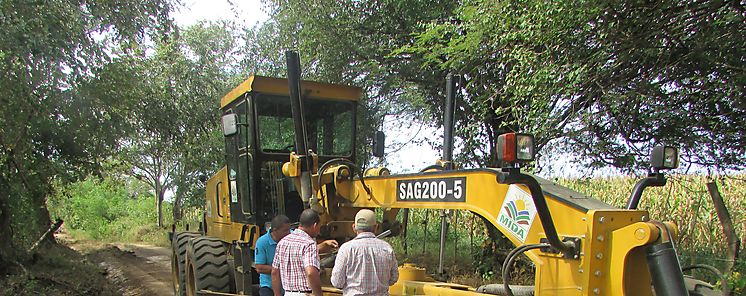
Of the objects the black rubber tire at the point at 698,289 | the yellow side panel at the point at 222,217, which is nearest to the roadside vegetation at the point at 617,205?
the black rubber tire at the point at 698,289

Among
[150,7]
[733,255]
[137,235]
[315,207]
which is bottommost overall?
[137,235]

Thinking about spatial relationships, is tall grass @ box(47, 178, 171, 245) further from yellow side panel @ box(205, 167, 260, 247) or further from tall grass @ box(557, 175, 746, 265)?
tall grass @ box(557, 175, 746, 265)

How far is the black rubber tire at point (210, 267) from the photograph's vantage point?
19.6 feet

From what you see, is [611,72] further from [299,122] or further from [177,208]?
[177,208]

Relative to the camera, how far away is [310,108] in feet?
21.3

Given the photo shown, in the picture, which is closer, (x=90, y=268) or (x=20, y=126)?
(x=20, y=126)

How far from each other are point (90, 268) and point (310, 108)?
7.85m

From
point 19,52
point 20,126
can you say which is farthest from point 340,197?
A: point 20,126

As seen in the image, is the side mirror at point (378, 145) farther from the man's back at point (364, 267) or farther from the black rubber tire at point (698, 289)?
the black rubber tire at point (698, 289)

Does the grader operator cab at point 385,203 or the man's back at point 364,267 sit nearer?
the grader operator cab at point 385,203

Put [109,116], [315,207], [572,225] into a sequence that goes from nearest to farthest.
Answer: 1. [572,225]
2. [315,207]
3. [109,116]

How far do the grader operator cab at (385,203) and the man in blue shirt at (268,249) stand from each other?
0.40 m

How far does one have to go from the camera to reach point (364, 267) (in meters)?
3.61

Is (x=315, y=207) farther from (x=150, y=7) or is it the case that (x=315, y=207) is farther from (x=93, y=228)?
(x=93, y=228)
